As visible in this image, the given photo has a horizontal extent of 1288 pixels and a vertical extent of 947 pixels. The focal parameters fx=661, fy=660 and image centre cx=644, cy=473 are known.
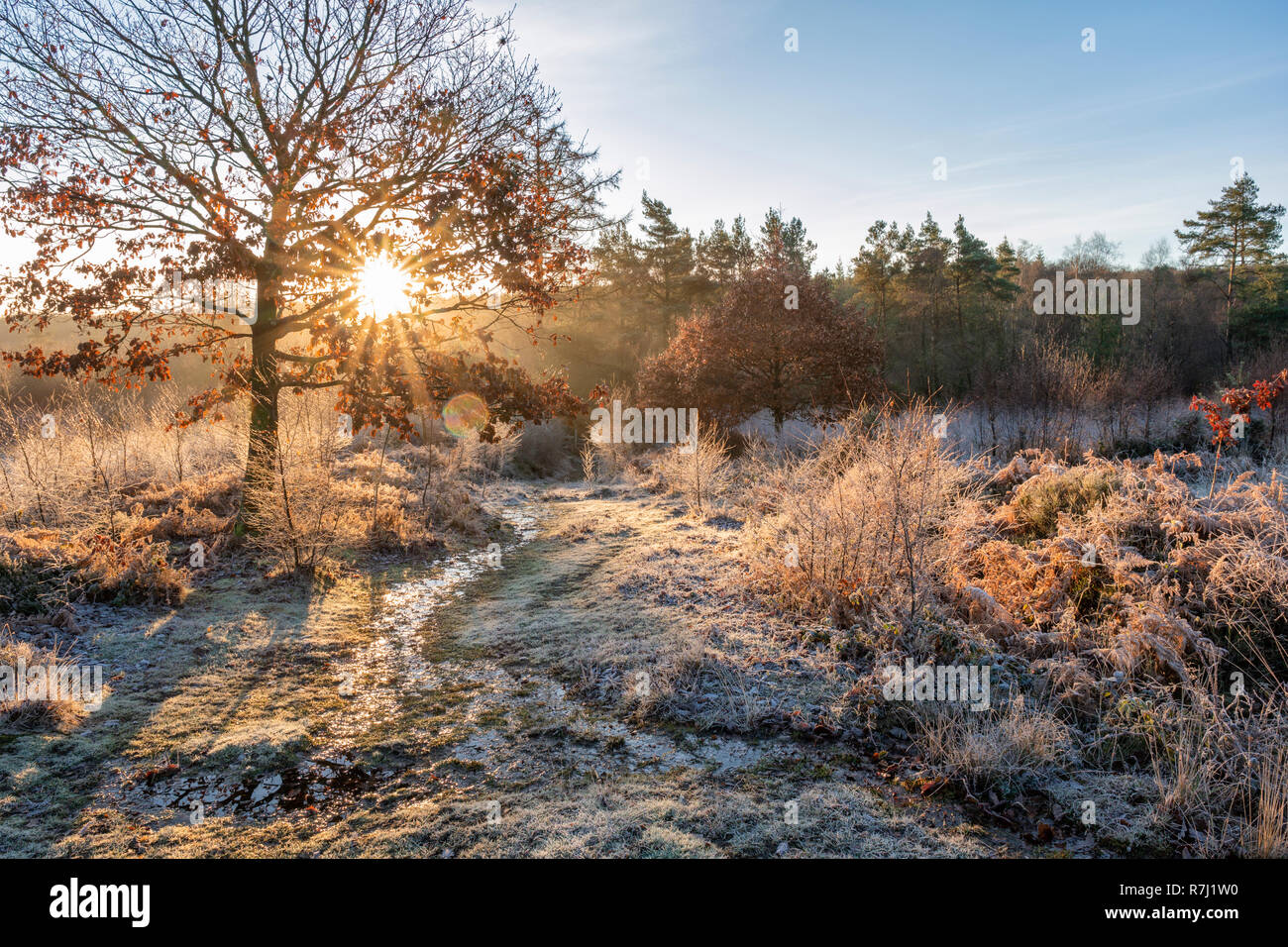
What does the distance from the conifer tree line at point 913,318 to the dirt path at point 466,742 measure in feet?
41.2

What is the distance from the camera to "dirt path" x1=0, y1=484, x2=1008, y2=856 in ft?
9.91

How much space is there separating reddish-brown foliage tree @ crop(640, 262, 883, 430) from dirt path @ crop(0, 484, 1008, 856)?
12123 mm

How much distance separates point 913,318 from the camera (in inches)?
1378

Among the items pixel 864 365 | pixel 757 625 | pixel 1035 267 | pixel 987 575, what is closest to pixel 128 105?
pixel 757 625

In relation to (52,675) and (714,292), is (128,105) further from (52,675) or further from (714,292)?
(714,292)

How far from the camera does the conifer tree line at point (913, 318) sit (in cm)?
1831

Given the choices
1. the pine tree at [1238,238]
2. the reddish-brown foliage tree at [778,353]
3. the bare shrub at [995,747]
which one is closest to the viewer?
the bare shrub at [995,747]

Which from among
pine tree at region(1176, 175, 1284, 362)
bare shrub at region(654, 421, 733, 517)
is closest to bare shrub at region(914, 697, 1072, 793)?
bare shrub at region(654, 421, 733, 517)

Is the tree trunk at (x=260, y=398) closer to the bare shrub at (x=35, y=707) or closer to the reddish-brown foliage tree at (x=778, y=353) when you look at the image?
the bare shrub at (x=35, y=707)

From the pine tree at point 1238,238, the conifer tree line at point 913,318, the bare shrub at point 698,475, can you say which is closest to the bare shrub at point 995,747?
the bare shrub at point 698,475

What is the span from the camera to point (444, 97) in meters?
7.79

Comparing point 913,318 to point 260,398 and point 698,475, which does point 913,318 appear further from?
point 260,398

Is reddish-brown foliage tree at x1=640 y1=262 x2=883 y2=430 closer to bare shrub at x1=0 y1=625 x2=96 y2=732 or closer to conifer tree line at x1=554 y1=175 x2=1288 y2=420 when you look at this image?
conifer tree line at x1=554 y1=175 x2=1288 y2=420

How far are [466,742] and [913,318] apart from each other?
35955mm
